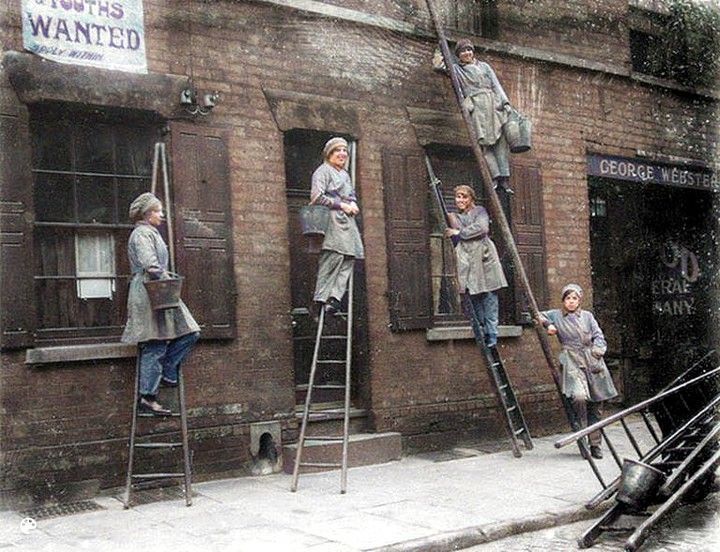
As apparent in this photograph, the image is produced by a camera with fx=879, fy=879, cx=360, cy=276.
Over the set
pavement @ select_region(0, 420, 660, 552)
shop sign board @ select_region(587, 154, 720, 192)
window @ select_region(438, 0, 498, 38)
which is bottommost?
pavement @ select_region(0, 420, 660, 552)

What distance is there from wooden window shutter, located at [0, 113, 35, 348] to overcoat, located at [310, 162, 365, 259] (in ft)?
8.16

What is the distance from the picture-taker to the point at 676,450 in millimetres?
6555

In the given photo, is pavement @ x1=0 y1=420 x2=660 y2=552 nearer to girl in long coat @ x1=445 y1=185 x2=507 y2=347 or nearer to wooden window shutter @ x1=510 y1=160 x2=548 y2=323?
girl in long coat @ x1=445 y1=185 x2=507 y2=347

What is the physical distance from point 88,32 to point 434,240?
4431 millimetres

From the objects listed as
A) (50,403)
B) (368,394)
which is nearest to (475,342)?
(368,394)

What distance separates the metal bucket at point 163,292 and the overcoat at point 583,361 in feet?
13.5

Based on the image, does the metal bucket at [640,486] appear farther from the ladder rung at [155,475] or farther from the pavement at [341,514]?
the ladder rung at [155,475]

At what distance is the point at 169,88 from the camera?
26.3ft

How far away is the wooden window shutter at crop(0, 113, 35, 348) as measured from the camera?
706cm

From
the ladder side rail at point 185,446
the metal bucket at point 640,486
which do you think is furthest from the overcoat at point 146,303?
the metal bucket at point 640,486

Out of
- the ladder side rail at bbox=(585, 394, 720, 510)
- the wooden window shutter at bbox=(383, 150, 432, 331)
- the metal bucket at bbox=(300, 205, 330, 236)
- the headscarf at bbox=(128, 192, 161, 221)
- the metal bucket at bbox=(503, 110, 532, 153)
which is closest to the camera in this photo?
the ladder side rail at bbox=(585, 394, 720, 510)

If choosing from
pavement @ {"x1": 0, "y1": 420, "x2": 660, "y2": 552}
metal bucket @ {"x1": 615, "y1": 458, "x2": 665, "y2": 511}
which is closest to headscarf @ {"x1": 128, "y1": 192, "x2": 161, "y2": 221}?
pavement @ {"x1": 0, "y1": 420, "x2": 660, "y2": 552}

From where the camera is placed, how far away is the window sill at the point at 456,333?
31.7ft

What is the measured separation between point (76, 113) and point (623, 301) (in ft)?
27.9
